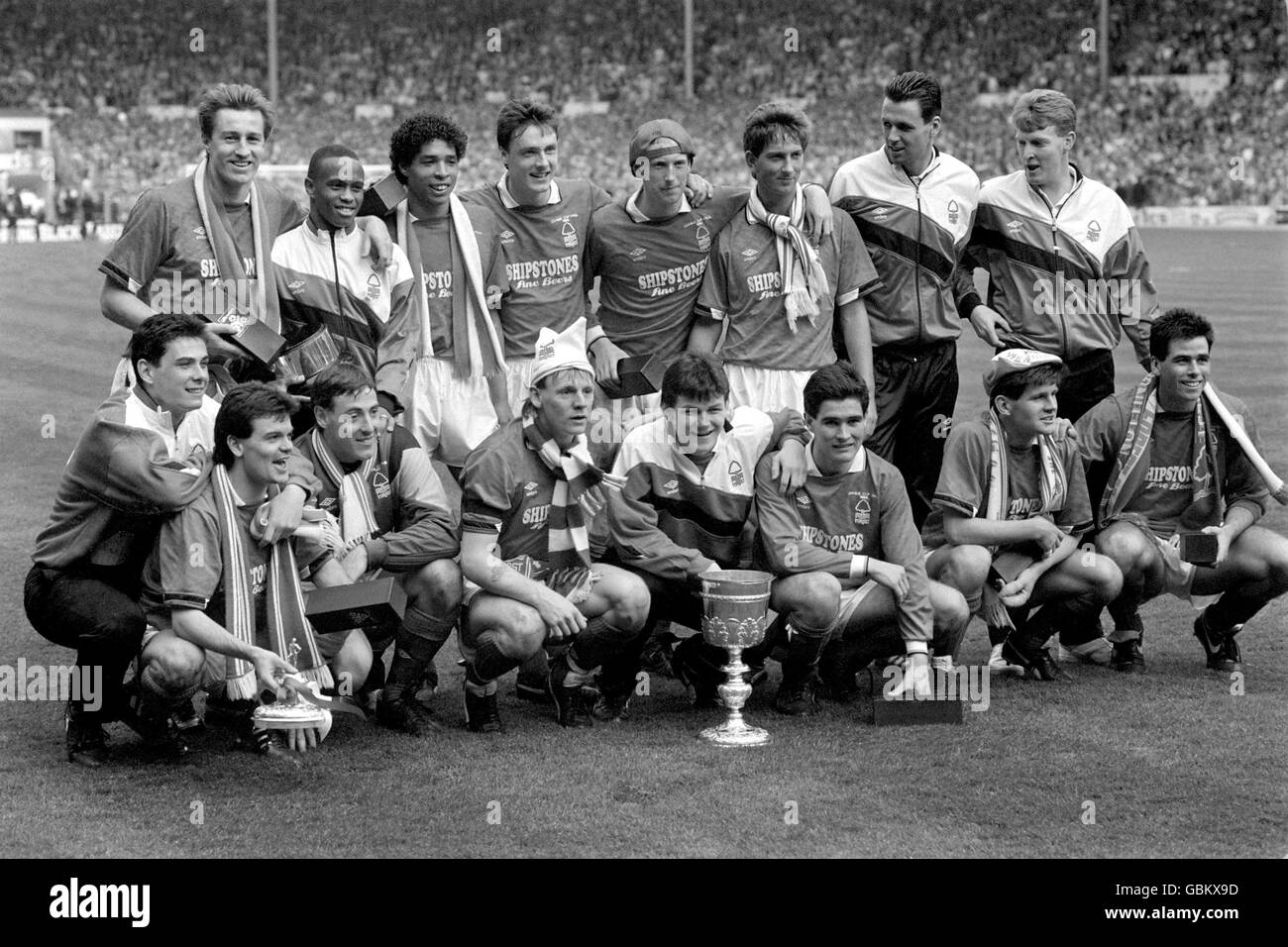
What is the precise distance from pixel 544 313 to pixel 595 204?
1.84 ft

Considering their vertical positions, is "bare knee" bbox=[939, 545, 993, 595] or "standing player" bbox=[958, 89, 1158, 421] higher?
"standing player" bbox=[958, 89, 1158, 421]

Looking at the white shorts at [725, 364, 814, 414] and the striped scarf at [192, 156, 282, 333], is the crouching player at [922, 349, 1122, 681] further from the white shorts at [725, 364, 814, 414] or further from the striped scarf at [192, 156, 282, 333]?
the striped scarf at [192, 156, 282, 333]

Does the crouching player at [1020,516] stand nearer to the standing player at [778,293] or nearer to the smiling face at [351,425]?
the standing player at [778,293]

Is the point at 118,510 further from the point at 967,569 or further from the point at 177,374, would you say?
the point at 967,569

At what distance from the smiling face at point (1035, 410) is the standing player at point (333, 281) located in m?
2.39

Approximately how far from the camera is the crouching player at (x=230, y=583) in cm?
495

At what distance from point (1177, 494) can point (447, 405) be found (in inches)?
118

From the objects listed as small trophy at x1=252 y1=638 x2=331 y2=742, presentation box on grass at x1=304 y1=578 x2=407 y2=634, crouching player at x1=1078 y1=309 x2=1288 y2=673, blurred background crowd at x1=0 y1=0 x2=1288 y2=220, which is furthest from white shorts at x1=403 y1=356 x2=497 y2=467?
blurred background crowd at x1=0 y1=0 x2=1288 y2=220

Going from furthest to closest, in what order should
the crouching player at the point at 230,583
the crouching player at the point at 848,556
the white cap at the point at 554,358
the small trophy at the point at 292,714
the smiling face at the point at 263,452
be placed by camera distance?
1. the crouching player at the point at 848,556
2. the white cap at the point at 554,358
3. the smiling face at the point at 263,452
4. the crouching player at the point at 230,583
5. the small trophy at the point at 292,714

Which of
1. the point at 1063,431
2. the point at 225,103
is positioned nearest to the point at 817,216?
the point at 1063,431

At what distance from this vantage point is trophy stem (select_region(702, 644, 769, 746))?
536 cm

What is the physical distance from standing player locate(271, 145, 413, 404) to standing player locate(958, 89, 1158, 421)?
2479mm

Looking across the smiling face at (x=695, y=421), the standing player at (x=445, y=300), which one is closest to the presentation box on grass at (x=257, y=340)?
the standing player at (x=445, y=300)
